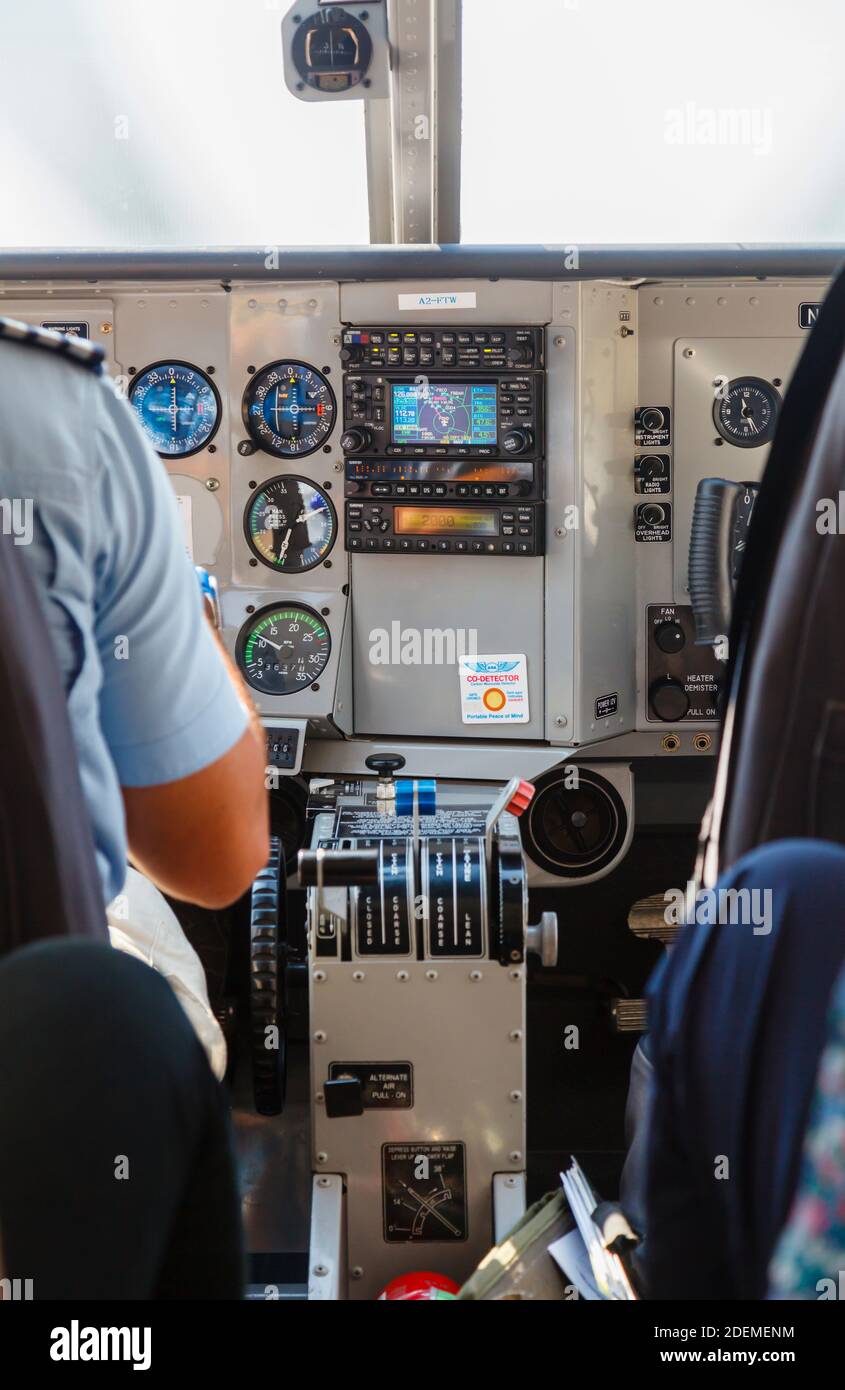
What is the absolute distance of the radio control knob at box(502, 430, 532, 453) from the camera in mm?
2926

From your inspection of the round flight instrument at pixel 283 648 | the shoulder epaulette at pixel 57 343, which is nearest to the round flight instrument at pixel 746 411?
the round flight instrument at pixel 283 648

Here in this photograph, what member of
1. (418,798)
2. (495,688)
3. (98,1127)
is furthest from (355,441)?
(98,1127)

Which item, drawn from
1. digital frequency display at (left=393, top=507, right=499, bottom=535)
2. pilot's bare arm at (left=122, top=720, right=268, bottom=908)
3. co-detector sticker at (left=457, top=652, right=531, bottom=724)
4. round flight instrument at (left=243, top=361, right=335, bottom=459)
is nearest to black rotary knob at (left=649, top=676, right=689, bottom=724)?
co-detector sticker at (left=457, top=652, right=531, bottom=724)

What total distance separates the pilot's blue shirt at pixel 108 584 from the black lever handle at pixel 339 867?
105 centimetres

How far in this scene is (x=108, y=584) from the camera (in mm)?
830

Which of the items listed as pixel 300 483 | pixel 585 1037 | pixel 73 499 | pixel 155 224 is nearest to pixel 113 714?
pixel 73 499

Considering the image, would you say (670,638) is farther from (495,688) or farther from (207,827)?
(207,827)

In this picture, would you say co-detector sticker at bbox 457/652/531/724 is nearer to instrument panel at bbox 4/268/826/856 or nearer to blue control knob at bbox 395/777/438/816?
instrument panel at bbox 4/268/826/856

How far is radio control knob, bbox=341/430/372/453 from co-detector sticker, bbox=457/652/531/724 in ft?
1.93

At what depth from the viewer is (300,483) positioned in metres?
3.10

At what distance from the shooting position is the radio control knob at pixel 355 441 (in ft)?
9.83

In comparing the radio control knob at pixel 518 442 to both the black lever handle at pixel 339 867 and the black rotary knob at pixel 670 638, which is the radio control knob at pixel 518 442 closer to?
the black rotary knob at pixel 670 638
